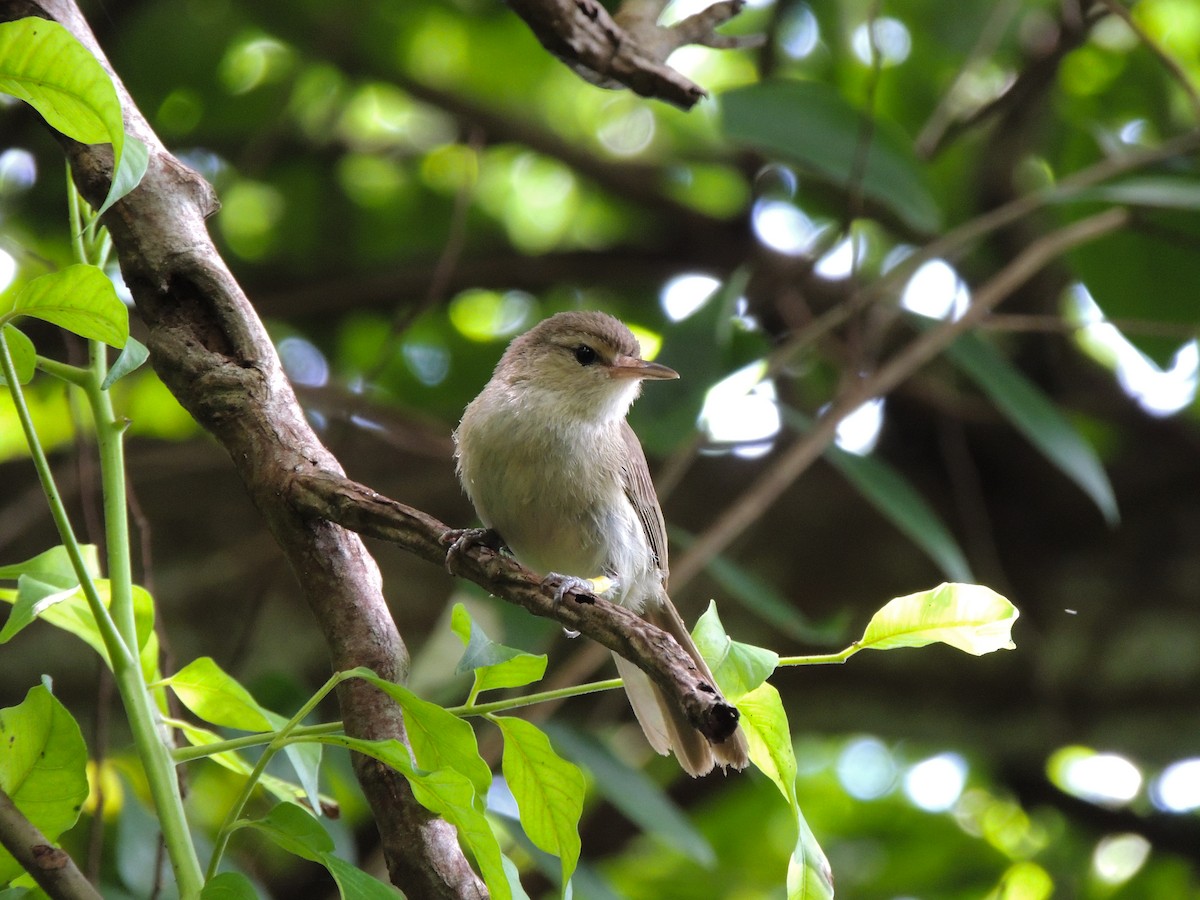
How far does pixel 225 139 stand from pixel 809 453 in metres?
3.15

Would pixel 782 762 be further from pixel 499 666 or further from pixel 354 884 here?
pixel 354 884

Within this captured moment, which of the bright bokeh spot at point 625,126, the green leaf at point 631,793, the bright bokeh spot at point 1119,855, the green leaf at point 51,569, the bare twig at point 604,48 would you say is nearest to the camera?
the green leaf at point 51,569

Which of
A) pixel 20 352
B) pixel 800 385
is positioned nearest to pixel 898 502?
pixel 800 385

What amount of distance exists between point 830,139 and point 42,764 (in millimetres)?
3045

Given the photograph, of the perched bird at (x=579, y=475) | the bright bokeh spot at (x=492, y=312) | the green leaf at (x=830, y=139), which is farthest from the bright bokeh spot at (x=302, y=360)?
the green leaf at (x=830, y=139)

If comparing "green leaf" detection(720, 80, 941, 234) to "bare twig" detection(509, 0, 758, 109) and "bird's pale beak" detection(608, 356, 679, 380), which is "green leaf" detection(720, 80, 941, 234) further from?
"bare twig" detection(509, 0, 758, 109)

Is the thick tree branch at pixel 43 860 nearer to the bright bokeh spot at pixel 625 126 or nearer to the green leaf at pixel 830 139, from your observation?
the green leaf at pixel 830 139

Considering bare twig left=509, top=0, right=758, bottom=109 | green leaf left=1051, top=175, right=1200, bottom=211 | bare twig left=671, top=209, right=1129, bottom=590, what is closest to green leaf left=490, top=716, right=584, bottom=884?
bare twig left=509, top=0, right=758, bottom=109

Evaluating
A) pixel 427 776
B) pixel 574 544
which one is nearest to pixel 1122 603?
Result: pixel 574 544

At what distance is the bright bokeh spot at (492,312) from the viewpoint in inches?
235

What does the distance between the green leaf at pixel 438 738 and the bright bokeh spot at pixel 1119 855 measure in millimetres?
4166

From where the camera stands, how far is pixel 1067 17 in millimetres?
4582

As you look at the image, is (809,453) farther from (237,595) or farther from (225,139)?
(225,139)

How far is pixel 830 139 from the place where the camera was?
3.91 meters
